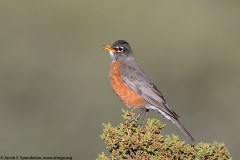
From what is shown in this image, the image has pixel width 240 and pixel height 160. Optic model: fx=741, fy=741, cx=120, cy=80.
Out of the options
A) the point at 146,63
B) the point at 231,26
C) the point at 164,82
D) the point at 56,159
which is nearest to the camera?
the point at 56,159

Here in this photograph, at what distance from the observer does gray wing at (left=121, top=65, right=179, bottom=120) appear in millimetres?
13094

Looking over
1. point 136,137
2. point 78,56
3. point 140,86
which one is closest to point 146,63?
point 78,56

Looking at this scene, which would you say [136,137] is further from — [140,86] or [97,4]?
[97,4]

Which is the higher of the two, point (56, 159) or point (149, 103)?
point (56, 159)

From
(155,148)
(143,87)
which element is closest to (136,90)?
(143,87)

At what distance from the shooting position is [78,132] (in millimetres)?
22781

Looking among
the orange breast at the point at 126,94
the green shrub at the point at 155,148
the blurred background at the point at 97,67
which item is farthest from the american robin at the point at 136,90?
the blurred background at the point at 97,67

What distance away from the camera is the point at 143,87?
44.4 feet

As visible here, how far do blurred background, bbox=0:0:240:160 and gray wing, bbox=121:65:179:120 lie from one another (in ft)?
15.7

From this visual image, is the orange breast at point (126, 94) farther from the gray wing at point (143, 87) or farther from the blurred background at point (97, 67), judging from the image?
the blurred background at point (97, 67)

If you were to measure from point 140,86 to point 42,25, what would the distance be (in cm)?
2385

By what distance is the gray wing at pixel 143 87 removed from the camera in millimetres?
13094

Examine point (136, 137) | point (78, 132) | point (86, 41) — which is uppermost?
point (86, 41)

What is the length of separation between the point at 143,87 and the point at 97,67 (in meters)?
17.9
